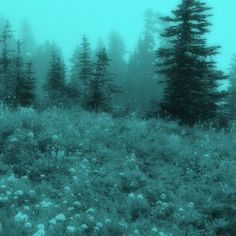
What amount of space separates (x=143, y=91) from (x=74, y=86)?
2108cm

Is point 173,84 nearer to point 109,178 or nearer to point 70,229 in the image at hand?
point 109,178

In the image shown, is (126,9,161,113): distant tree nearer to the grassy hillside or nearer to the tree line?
the tree line

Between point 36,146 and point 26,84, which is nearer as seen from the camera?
point 36,146

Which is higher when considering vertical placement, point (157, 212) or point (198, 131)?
point (198, 131)

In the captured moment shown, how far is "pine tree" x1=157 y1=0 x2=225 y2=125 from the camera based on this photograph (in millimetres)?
18266

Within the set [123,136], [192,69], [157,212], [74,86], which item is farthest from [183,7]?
[74,86]

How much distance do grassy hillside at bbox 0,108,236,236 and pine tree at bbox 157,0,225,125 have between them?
197 inches

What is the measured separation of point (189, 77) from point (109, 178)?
1028cm

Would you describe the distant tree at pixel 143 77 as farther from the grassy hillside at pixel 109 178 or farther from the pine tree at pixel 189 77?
the grassy hillside at pixel 109 178

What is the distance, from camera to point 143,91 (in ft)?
183

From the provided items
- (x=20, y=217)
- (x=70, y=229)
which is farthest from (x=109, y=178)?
(x=20, y=217)

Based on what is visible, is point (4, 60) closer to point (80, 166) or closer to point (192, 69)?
point (192, 69)

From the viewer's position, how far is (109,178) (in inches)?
375

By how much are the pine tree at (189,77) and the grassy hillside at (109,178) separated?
499 cm
